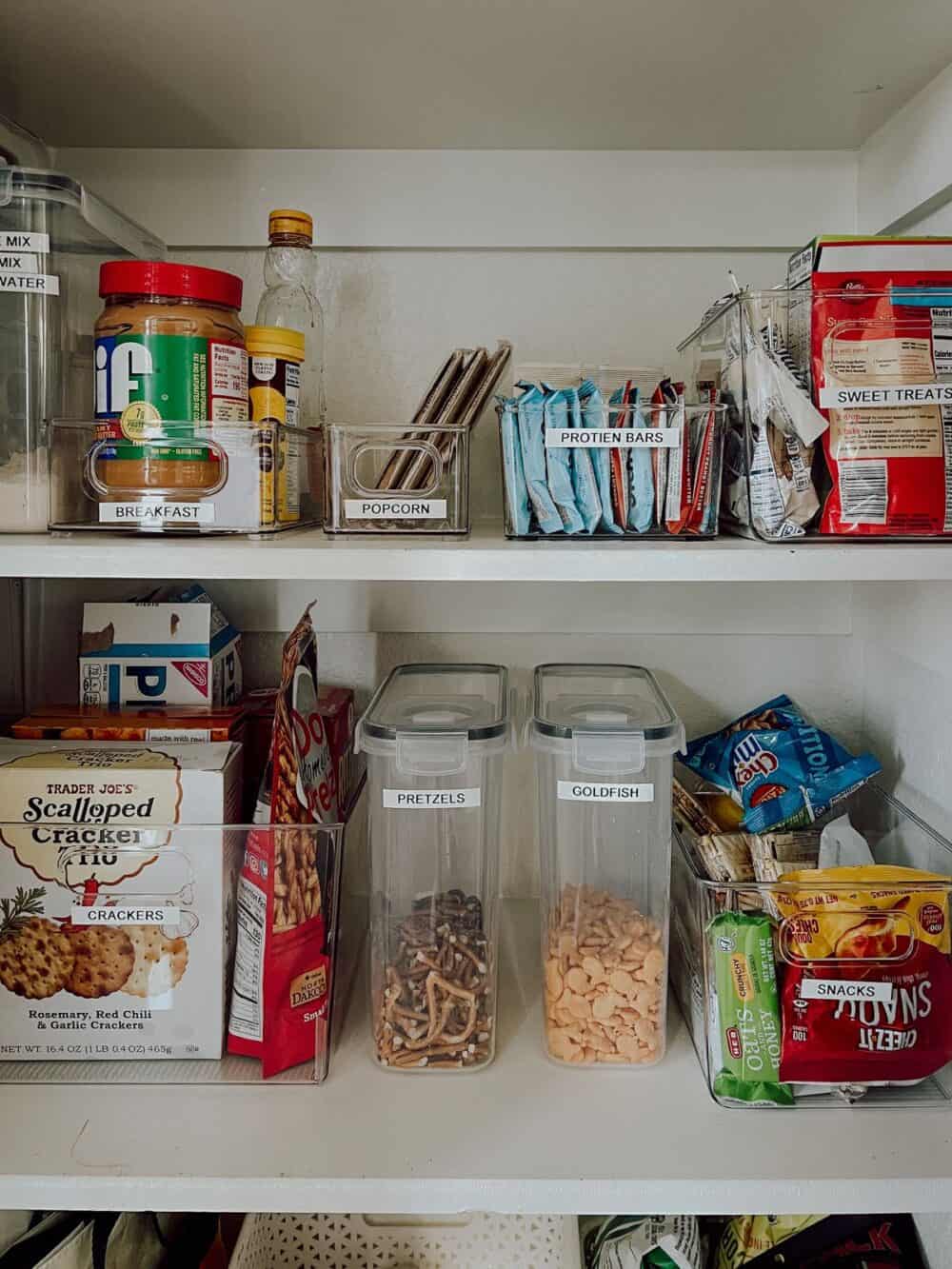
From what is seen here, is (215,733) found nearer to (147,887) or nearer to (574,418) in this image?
(147,887)

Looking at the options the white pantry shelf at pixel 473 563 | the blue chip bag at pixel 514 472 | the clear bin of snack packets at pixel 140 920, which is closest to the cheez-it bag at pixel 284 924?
the clear bin of snack packets at pixel 140 920

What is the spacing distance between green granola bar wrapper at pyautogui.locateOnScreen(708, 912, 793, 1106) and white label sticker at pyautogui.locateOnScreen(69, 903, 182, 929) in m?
0.45

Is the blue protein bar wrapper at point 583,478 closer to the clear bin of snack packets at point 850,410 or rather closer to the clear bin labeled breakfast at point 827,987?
the clear bin of snack packets at point 850,410

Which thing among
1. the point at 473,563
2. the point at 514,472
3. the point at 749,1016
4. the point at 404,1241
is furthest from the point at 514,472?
the point at 404,1241

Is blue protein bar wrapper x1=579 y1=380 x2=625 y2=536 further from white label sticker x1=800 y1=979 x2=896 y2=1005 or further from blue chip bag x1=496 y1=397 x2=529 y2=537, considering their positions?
white label sticker x1=800 y1=979 x2=896 y2=1005

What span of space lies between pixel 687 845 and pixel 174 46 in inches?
32.9

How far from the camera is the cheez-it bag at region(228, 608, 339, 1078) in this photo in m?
0.85

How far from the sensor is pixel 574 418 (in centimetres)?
84

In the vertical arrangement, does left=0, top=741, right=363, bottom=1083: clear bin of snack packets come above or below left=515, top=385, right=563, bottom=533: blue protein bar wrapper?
below

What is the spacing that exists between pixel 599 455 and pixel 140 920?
20.9 inches

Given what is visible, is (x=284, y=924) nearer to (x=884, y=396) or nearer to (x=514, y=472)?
(x=514, y=472)

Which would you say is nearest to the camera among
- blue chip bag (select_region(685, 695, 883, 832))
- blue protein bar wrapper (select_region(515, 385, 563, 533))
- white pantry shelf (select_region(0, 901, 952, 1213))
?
white pantry shelf (select_region(0, 901, 952, 1213))

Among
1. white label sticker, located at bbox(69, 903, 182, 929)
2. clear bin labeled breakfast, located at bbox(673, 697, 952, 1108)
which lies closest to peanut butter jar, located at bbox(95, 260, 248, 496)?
white label sticker, located at bbox(69, 903, 182, 929)

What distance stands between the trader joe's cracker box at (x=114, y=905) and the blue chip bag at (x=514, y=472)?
0.32 m
